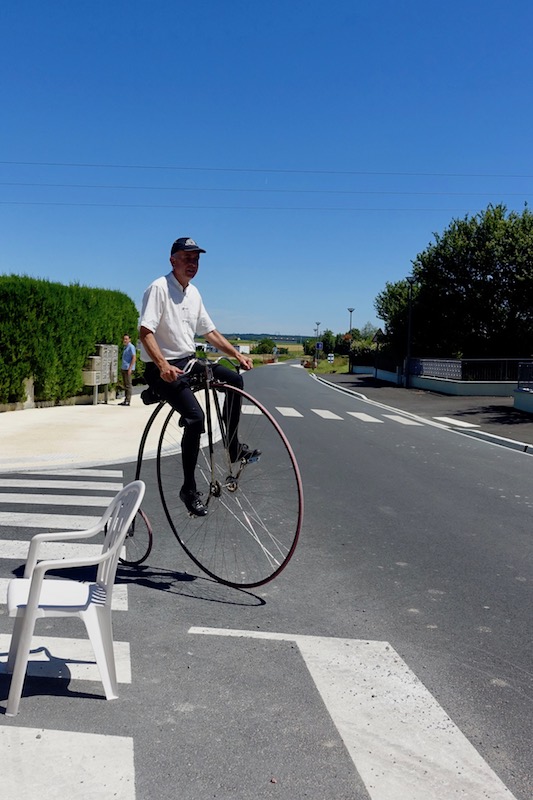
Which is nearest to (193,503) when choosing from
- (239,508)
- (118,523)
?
(239,508)

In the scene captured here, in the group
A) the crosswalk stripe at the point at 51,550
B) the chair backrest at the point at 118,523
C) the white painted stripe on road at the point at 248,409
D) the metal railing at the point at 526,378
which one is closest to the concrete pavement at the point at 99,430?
the metal railing at the point at 526,378

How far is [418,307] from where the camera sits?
167 ft

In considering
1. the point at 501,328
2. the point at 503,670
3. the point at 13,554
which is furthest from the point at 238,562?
the point at 501,328

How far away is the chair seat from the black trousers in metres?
1.58

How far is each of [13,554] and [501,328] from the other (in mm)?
44709

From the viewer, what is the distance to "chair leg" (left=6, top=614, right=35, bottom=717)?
10.6 ft

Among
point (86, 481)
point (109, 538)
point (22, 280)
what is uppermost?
point (22, 280)

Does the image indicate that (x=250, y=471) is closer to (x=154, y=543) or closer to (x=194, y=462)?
(x=194, y=462)

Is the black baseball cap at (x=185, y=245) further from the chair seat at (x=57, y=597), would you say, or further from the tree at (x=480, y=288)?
the tree at (x=480, y=288)

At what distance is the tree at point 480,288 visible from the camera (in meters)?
45.7

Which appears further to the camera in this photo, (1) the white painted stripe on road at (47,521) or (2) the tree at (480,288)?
(2) the tree at (480,288)

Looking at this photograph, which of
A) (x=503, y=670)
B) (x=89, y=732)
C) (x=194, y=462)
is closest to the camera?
(x=89, y=732)

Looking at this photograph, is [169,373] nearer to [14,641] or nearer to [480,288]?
[14,641]

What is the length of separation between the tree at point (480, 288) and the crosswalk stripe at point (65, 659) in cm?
4466
